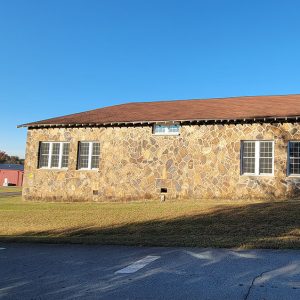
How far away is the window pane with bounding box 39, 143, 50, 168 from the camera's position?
22916 mm

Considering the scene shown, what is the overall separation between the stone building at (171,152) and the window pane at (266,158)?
0.15ft

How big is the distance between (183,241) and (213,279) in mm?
3367

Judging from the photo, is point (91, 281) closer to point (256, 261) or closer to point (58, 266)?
point (58, 266)

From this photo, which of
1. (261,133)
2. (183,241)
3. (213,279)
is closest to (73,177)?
(261,133)

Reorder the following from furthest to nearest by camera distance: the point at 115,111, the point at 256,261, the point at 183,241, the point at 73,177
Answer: the point at 115,111, the point at 73,177, the point at 183,241, the point at 256,261

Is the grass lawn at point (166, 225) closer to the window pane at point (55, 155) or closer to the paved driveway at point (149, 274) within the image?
the paved driveway at point (149, 274)

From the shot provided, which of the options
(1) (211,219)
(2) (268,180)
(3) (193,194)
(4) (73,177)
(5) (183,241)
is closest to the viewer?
(5) (183,241)

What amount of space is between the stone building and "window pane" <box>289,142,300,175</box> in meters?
0.04

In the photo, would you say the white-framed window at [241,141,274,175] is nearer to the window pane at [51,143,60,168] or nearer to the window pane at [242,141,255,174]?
the window pane at [242,141,255,174]

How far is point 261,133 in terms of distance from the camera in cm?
1839

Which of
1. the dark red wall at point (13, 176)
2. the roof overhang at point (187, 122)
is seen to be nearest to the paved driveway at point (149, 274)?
the roof overhang at point (187, 122)

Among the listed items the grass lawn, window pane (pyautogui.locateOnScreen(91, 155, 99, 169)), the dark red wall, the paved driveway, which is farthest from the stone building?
the dark red wall

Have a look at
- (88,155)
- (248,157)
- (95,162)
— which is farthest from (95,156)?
(248,157)

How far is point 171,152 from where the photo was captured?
2012cm
